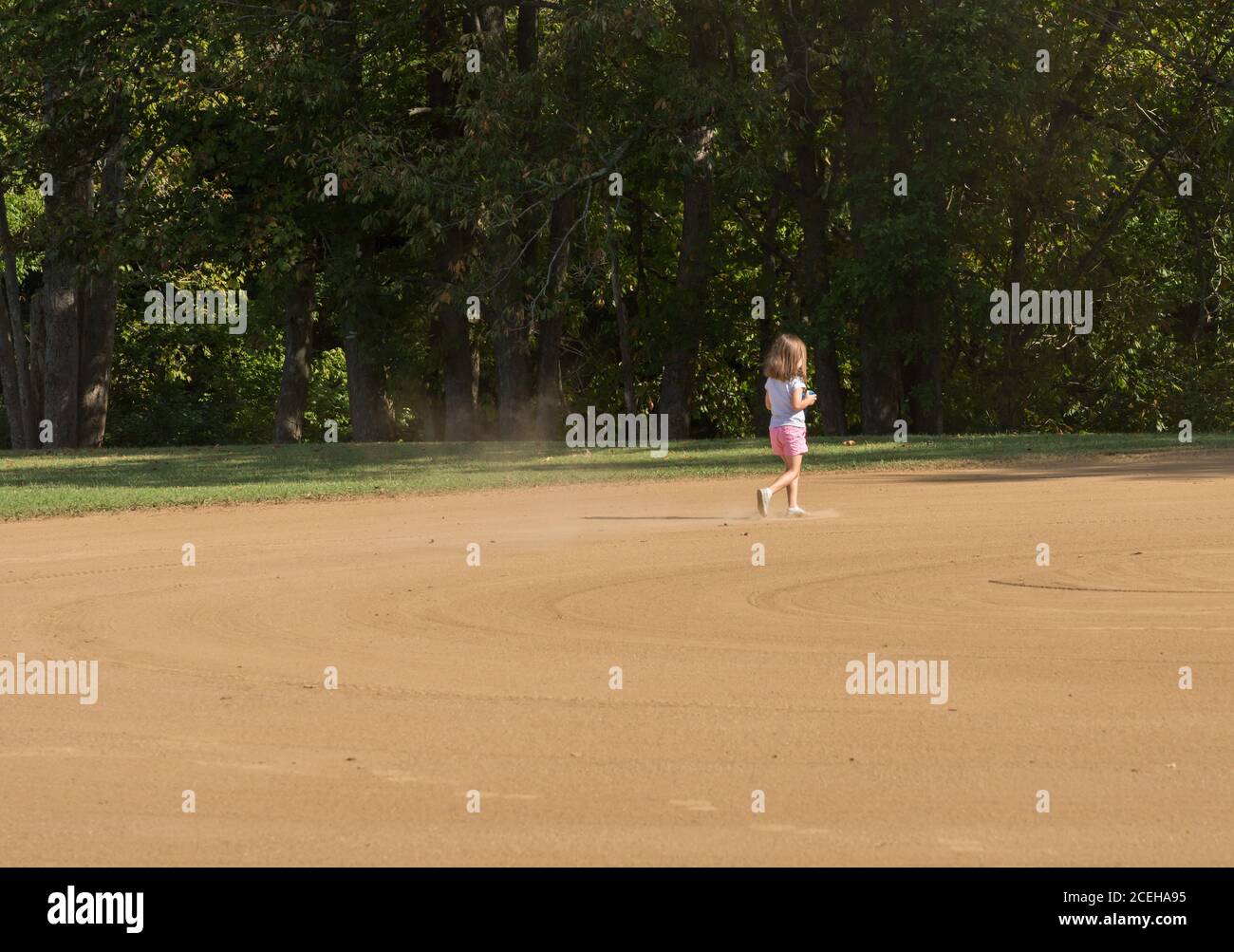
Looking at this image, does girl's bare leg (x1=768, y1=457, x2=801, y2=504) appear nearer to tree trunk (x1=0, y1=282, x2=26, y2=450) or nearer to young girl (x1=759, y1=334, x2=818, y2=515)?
young girl (x1=759, y1=334, x2=818, y2=515)

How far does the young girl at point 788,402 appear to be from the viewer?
17766mm

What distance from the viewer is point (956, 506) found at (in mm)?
19641

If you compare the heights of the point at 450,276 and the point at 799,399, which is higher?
the point at 450,276

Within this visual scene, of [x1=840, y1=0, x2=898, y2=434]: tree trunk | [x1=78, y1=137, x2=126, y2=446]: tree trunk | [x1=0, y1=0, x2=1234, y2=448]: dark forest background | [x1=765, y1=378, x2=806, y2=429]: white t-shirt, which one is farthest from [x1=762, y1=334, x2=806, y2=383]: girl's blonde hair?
[x1=78, y1=137, x2=126, y2=446]: tree trunk

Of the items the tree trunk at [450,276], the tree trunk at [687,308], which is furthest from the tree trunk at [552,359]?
the tree trunk at [687,308]

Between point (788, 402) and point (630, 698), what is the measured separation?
854 centimetres

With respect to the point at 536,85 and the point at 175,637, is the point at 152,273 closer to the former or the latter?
the point at 536,85

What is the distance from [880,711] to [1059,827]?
231 cm

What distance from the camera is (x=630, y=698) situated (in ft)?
32.8

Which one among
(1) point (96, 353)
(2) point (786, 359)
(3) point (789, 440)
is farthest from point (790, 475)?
(1) point (96, 353)

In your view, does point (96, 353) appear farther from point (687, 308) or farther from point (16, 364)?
point (687, 308)

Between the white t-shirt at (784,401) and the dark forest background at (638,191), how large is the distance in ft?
42.5

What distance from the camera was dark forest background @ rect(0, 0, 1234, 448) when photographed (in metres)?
32.5

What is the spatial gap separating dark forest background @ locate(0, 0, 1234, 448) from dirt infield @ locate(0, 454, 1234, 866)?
50.8 feet
